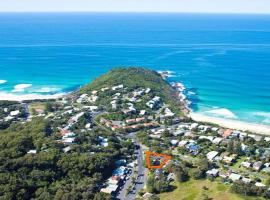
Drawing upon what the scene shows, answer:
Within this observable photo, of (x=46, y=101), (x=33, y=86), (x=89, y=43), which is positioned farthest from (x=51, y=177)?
(x=89, y=43)

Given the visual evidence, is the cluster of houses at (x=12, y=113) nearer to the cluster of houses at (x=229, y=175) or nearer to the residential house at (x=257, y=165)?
the cluster of houses at (x=229, y=175)

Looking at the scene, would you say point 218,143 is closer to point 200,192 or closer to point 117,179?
point 200,192

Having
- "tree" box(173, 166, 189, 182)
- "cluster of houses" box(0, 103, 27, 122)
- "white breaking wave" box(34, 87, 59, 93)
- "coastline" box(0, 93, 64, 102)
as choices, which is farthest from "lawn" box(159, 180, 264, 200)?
"white breaking wave" box(34, 87, 59, 93)

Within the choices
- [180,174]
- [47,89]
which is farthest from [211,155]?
[47,89]

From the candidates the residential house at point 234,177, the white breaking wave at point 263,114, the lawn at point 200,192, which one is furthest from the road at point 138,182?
the white breaking wave at point 263,114

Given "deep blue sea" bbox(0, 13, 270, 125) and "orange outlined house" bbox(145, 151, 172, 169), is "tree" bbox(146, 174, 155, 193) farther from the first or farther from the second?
"deep blue sea" bbox(0, 13, 270, 125)

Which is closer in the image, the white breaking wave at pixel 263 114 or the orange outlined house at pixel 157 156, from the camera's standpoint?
the orange outlined house at pixel 157 156

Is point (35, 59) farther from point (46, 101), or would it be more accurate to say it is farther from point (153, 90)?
point (153, 90)
